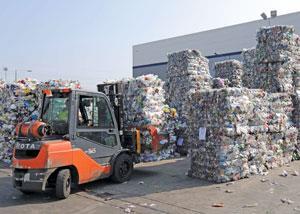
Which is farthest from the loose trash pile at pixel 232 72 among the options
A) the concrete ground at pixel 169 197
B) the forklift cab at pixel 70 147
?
the forklift cab at pixel 70 147

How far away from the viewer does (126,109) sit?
1015 cm

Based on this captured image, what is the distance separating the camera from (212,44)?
120 ft

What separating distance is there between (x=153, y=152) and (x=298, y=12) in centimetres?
2516

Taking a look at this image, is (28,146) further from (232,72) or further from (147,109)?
(232,72)

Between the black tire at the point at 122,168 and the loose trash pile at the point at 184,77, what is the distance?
5.46 m

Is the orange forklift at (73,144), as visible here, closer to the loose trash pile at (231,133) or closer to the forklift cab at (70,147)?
the forklift cab at (70,147)

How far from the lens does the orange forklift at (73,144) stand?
707 cm

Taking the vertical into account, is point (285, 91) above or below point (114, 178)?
above

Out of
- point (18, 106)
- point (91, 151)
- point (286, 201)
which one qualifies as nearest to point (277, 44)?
point (286, 201)

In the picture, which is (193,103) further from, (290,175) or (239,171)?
(290,175)

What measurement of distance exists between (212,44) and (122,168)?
2950 cm

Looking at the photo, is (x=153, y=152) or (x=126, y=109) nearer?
(x=153, y=152)

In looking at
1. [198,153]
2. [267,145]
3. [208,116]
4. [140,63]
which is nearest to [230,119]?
[208,116]

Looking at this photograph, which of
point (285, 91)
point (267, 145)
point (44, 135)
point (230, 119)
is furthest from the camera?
point (285, 91)
